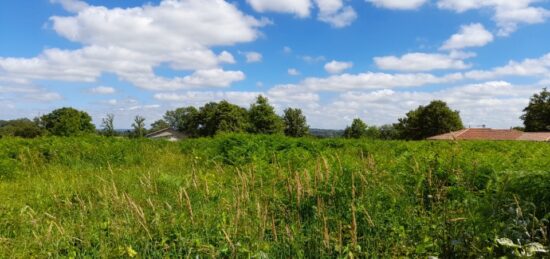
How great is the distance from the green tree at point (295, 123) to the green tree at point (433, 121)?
17.5 metres

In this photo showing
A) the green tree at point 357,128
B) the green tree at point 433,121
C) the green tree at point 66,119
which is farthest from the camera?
the green tree at point 357,128

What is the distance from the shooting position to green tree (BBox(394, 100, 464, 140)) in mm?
62000

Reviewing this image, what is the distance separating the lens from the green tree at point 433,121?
6200 centimetres

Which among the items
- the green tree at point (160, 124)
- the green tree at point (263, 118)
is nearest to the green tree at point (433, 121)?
the green tree at point (263, 118)

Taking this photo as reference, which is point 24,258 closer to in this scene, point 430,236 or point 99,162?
point 430,236

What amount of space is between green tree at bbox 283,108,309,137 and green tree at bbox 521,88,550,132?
34818mm

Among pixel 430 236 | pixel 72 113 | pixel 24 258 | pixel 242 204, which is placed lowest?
pixel 24 258

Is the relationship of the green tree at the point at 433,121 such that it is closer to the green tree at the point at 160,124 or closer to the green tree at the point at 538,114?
the green tree at the point at 538,114

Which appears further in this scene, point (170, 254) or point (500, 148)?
point (500, 148)

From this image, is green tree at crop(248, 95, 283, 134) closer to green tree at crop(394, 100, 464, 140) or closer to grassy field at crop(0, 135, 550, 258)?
green tree at crop(394, 100, 464, 140)

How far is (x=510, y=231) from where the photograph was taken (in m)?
3.24

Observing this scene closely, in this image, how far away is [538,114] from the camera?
60.3 m

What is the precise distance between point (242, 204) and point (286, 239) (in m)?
0.64

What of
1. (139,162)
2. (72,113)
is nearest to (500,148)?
(139,162)
